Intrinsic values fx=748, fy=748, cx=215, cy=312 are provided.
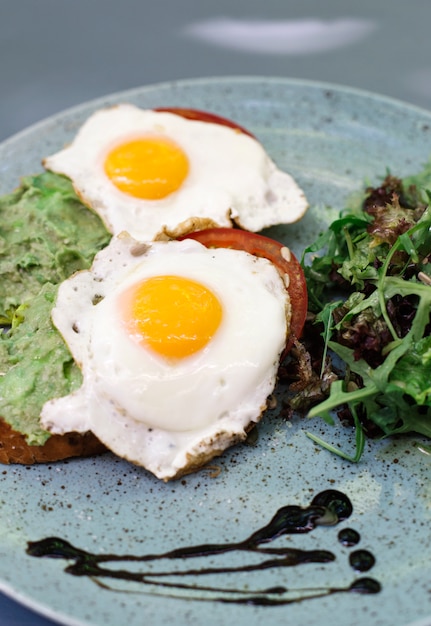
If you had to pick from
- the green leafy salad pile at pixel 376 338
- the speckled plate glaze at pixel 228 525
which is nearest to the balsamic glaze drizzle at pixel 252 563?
the speckled plate glaze at pixel 228 525

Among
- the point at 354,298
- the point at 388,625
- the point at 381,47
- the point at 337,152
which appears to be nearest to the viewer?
the point at 388,625

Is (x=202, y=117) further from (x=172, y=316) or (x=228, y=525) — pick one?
(x=228, y=525)

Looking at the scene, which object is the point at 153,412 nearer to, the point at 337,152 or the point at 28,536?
the point at 28,536

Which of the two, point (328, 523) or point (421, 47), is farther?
point (421, 47)

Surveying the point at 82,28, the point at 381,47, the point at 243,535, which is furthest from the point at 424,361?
the point at 82,28

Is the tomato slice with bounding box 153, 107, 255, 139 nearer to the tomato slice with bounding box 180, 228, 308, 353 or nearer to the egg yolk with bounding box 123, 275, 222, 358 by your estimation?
the tomato slice with bounding box 180, 228, 308, 353

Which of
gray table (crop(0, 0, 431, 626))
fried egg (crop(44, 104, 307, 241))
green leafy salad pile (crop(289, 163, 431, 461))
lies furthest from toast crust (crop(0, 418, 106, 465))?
gray table (crop(0, 0, 431, 626))

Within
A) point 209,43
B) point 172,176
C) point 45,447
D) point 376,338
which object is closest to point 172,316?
point 45,447

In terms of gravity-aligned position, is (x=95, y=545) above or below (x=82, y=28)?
below
